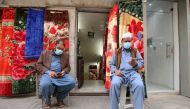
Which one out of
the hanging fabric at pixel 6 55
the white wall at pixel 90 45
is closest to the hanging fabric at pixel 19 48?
the hanging fabric at pixel 6 55

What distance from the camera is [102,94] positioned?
529cm

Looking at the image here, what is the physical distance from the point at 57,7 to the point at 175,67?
3265 millimetres

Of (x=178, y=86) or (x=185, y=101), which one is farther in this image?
(x=178, y=86)

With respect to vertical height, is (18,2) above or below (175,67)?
above

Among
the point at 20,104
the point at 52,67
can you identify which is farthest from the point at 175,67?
the point at 20,104

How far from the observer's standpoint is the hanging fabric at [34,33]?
5004mm

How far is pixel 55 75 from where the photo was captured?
411 cm

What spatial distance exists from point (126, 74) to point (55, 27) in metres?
2.23

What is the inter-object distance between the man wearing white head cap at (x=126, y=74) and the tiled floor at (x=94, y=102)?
824 mm

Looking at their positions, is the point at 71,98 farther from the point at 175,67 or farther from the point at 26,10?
the point at 175,67

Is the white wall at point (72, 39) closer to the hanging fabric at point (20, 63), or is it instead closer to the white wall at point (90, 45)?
the hanging fabric at point (20, 63)

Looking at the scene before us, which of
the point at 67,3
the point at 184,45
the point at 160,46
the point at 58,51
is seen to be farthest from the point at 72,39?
the point at 184,45

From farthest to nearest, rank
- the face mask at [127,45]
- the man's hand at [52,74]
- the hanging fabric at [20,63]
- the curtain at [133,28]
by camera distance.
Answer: the hanging fabric at [20,63] → the curtain at [133,28] → the man's hand at [52,74] → the face mask at [127,45]

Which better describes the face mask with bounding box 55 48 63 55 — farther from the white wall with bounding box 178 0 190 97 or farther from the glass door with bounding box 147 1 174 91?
the white wall with bounding box 178 0 190 97
